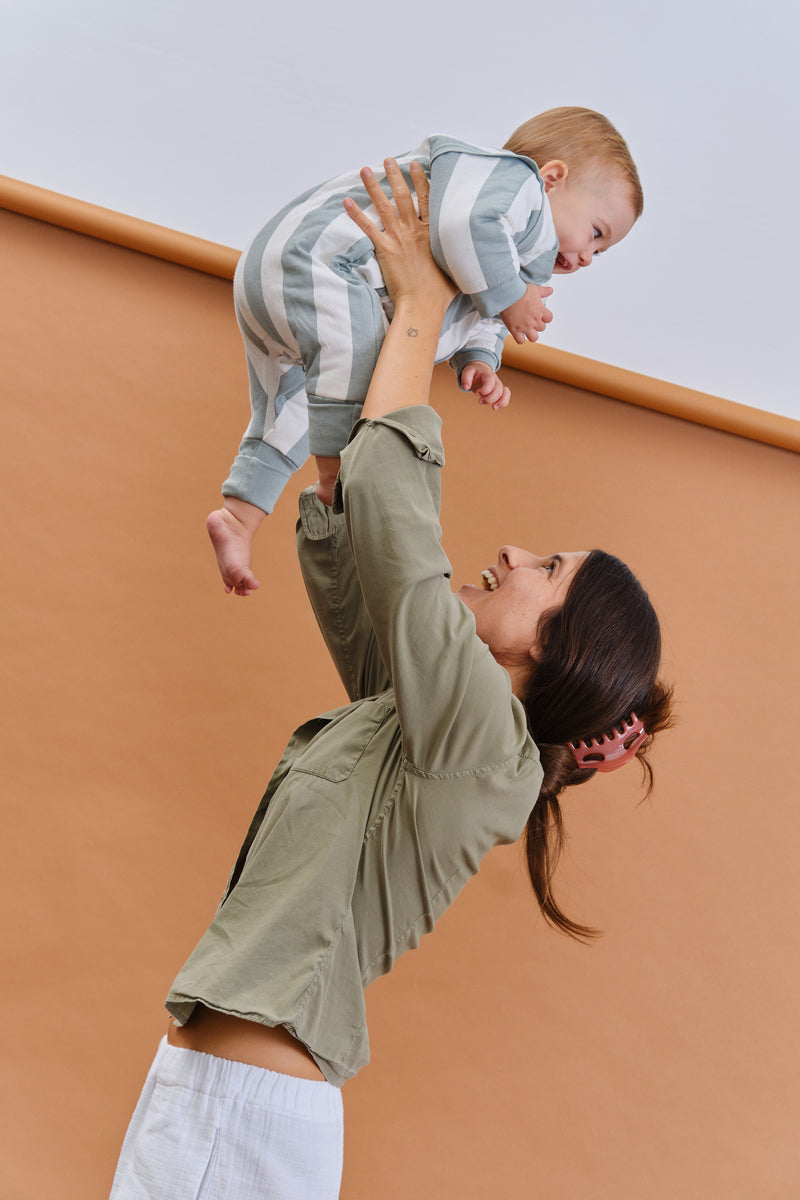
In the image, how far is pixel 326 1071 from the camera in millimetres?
926

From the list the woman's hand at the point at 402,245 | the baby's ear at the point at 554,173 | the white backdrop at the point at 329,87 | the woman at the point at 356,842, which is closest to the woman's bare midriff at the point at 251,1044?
the woman at the point at 356,842

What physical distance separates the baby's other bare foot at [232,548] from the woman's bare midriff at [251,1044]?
0.47m

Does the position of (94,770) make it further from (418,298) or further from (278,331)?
(418,298)

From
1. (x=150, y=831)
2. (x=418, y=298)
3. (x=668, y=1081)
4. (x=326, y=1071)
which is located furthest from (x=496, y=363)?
(x=668, y=1081)

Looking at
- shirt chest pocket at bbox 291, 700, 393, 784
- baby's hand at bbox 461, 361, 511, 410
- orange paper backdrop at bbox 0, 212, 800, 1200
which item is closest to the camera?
shirt chest pocket at bbox 291, 700, 393, 784

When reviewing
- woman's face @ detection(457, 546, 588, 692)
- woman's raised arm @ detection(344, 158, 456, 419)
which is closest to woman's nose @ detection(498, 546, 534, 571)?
woman's face @ detection(457, 546, 588, 692)

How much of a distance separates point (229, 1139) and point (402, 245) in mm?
825

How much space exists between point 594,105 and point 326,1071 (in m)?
1.68

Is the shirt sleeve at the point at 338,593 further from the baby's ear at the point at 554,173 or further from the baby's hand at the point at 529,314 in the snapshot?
the baby's ear at the point at 554,173

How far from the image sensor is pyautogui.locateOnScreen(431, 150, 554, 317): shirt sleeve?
99 cm

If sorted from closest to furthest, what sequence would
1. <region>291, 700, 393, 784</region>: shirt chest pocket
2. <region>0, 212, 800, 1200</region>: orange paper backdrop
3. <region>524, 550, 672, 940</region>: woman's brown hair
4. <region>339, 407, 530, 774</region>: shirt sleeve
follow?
<region>339, 407, 530, 774</region>: shirt sleeve
<region>291, 700, 393, 784</region>: shirt chest pocket
<region>524, 550, 672, 940</region>: woman's brown hair
<region>0, 212, 800, 1200</region>: orange paper backdrop

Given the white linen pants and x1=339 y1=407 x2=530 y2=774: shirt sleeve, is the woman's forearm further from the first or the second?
the white linen pants

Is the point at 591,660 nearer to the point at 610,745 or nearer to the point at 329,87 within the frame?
the point at 610,745

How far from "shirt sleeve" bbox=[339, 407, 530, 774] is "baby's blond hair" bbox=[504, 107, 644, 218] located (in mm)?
534
